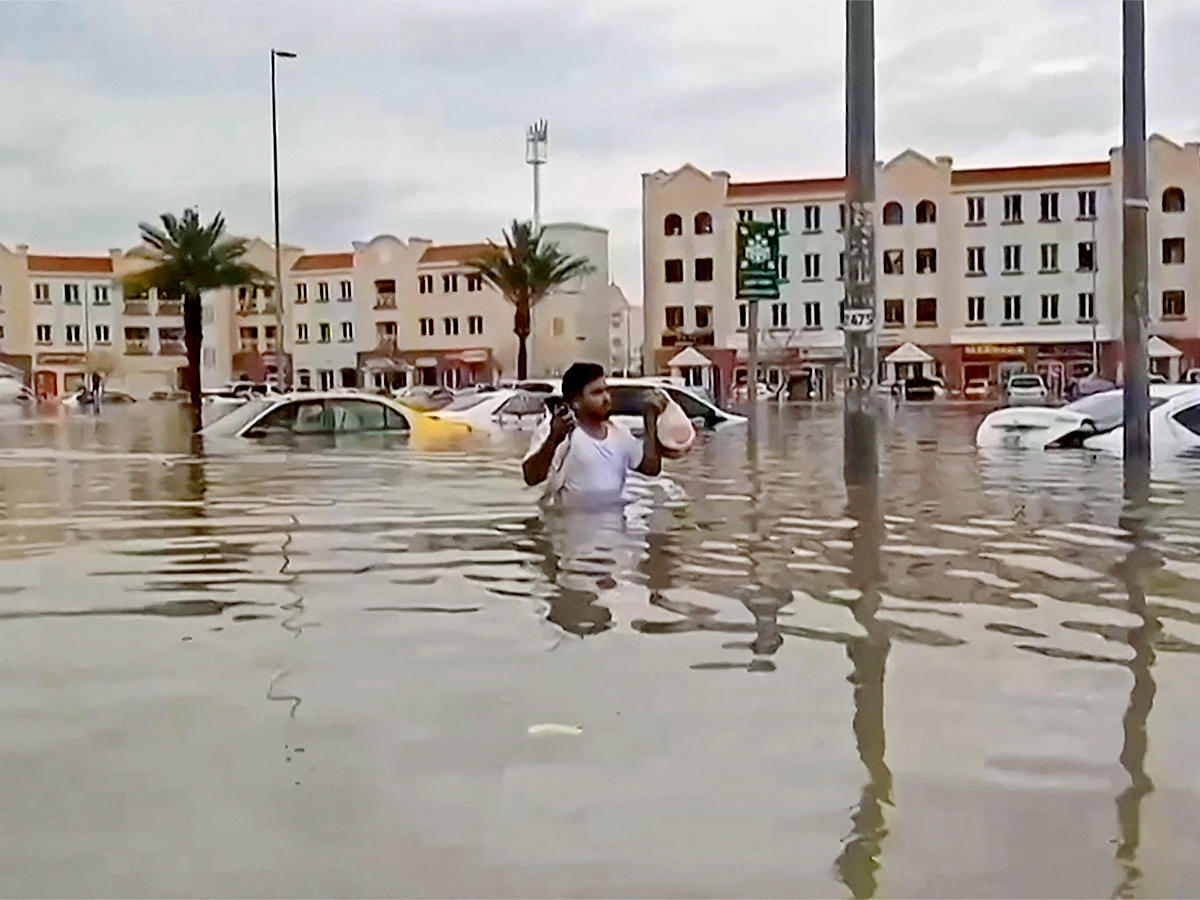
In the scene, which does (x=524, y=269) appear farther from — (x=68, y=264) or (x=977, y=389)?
(x=68, y=264)

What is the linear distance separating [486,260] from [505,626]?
2229 inches

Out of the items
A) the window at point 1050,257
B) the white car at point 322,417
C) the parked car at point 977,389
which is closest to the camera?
the white car at point 322,417

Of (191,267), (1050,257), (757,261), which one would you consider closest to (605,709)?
(757,261)

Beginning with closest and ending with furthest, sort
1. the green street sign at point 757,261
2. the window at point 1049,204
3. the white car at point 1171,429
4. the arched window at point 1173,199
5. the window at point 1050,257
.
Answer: the white car at point 1171,429 < the green street sign at point 757,261 < the arched window at point 1173,199 < the window at point 1050,257 < the window at point 1049,204

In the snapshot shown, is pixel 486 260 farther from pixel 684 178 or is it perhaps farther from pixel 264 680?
pixel 264 680

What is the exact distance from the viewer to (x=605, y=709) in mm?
5590

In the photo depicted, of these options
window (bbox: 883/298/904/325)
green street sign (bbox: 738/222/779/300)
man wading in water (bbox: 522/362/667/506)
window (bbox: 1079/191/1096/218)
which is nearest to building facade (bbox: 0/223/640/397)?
window (bbox: 883/298/904/325)

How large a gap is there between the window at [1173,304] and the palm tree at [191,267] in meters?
38.1

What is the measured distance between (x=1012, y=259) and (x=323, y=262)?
39.3 meters

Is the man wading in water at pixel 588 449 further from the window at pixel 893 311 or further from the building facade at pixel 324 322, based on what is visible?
the building facade at pixel 324 322

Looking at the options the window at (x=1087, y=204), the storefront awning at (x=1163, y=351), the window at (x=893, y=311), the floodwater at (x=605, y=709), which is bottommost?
the floodwater at (x=605, y=709)

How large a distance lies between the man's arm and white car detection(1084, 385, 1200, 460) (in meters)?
8.46

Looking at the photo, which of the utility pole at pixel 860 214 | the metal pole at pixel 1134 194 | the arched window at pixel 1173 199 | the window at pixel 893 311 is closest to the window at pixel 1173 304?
the arched window at pixel 1173 199

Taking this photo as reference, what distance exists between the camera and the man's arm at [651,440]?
1009 cm
